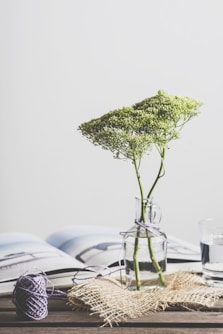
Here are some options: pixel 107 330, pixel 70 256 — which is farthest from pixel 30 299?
pixel 70 256

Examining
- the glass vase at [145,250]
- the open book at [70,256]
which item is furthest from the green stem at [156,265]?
the open book at [70,256]

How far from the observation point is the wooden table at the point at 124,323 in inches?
38.4

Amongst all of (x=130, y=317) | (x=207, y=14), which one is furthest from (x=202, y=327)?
(x=207, y=14)

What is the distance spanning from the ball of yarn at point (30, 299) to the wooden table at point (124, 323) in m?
0.01

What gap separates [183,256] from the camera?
4.65ft

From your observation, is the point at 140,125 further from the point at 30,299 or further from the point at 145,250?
the point at 30,299

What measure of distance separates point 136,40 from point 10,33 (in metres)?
0.58

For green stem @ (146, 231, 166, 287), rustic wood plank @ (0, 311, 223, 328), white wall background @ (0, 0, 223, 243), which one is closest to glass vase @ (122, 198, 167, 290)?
green stem @ (146, 231, 166, 287)

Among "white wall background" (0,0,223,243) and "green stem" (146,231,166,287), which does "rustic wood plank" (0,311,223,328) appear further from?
"white wall background" (0,0,223,243)

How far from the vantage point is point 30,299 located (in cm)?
103

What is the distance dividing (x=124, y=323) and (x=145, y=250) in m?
0.17

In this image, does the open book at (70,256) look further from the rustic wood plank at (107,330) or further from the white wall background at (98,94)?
the white wall background at (98,94)

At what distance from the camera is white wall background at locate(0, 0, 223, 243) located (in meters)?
3.03

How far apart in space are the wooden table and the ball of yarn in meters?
0.01
